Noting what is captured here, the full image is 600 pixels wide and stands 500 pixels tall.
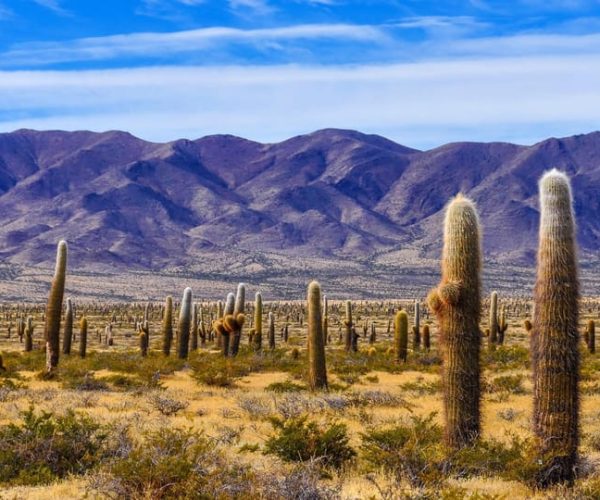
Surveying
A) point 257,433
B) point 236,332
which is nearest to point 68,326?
point 236,332

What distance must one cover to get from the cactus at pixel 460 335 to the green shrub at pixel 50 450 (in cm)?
426

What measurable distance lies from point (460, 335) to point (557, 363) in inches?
57.2

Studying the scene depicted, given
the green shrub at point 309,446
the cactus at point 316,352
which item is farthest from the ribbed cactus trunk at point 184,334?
the green shrub at point 309,446

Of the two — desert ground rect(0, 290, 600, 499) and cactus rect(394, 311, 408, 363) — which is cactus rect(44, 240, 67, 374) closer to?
desert ground rect(0, 290, 600, 499)

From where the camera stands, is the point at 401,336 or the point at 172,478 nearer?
the point at 172,478

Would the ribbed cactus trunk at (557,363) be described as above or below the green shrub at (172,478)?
above

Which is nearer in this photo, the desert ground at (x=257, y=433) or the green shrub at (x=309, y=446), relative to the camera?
the desert ground at (x=257, y=433)

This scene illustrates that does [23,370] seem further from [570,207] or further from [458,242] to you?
[570,207]

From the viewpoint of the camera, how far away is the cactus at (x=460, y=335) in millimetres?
9984

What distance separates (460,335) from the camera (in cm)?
1003

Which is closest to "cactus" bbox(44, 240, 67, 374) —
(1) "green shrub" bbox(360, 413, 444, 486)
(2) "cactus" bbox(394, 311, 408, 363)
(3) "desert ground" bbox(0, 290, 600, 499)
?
(3) "desert ground" bbox(0, 290, 600, 499)

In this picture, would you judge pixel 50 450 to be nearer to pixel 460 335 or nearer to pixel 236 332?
pixel 460 335

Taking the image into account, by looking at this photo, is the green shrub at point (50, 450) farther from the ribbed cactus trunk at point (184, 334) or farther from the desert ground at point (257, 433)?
the ribbed cactus trunk at point (184, 334)

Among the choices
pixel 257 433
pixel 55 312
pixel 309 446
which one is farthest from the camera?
pixel 55 312
